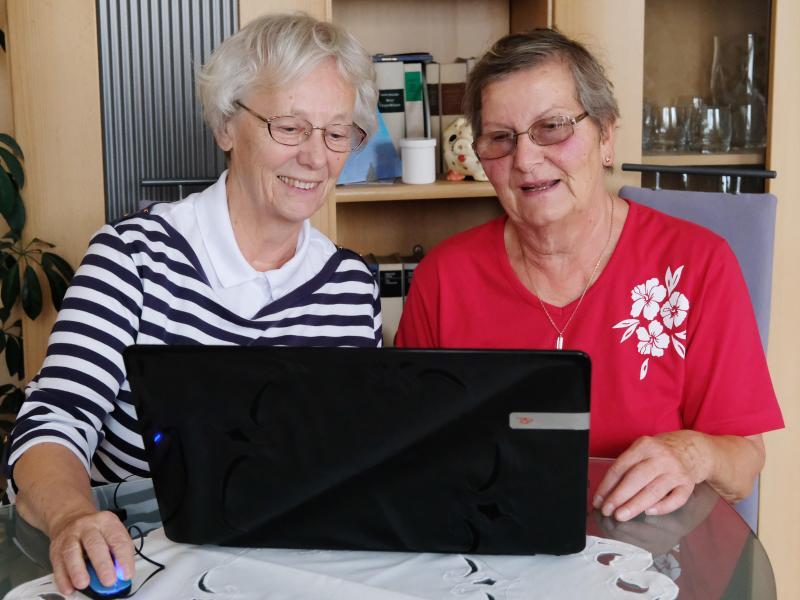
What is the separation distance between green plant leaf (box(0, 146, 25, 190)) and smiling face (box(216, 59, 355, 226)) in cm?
81

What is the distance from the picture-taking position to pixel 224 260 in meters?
1.58

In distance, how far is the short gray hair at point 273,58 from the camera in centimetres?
155

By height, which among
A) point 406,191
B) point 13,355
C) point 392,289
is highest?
point 406,191

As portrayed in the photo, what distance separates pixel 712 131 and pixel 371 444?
73.4 inches

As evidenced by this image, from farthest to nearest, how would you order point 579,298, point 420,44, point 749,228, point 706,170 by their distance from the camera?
point 420,44
point 706,170
point 749,228
point 579,298

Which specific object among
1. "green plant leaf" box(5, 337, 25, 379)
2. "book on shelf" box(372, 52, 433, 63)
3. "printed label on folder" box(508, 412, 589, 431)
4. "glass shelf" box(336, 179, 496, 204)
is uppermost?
"book on shelf" box(372, 52, 433, 63)

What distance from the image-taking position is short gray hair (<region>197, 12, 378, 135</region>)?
1.55 m

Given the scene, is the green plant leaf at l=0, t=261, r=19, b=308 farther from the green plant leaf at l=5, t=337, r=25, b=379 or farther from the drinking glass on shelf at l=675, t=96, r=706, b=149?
the drinking glass on shelf at l=675, t=96, r=706, b=149

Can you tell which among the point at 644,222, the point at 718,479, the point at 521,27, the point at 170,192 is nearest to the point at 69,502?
the point at 718,479

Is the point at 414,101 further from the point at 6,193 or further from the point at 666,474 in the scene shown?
the point at 666,474

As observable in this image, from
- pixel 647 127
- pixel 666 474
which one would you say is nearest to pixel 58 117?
pixel 647 127

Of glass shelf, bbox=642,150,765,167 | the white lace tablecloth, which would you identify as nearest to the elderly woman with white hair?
the white lace tablecloth

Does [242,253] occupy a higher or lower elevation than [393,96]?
lower

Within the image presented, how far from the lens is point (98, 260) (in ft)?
4.87
